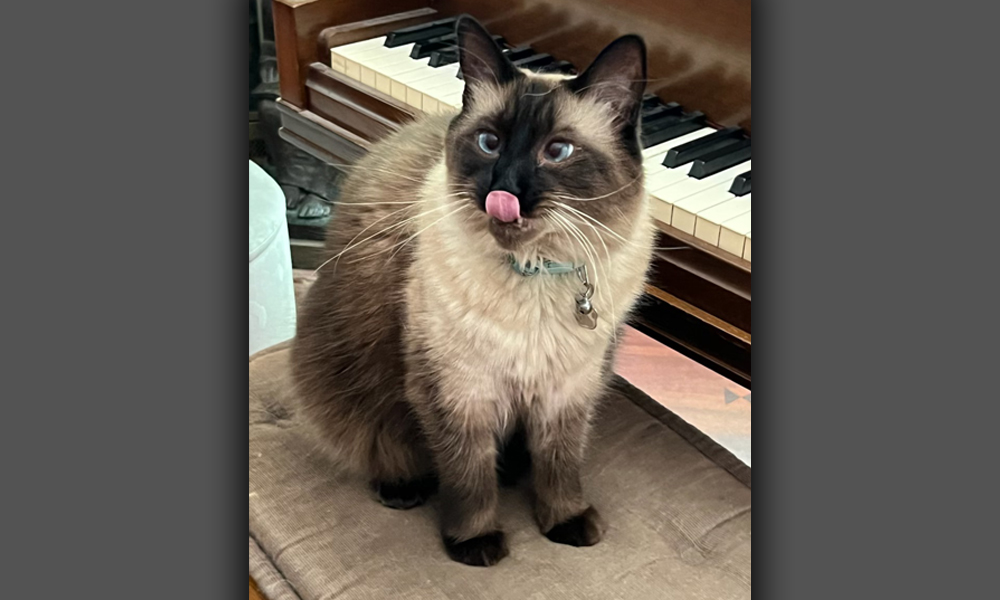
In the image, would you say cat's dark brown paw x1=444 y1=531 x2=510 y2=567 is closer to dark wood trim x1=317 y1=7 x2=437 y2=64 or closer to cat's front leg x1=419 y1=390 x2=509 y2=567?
cat's front leg x1=419 y1=390 x2=509 y2=567

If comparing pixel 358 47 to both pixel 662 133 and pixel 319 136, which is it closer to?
pixel 319 136

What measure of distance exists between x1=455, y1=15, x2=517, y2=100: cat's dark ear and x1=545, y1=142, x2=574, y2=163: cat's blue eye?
104 mm

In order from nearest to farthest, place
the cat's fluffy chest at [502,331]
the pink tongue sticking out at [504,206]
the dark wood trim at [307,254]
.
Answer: the pink tongue sticking out at [504,206], the cat's fluffy chest at [502,331], the dark wood trim at [307,254]

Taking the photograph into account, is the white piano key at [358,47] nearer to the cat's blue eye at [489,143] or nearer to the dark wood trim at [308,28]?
the dark wood trim at [308,28]

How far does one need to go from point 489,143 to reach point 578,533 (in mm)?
581

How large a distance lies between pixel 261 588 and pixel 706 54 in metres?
0.94

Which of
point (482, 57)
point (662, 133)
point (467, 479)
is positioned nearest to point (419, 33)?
point (482, 57)

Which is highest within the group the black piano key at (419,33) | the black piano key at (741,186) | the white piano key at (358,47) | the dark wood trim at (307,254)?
the black piano key at (419,33)

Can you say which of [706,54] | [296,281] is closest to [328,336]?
[296,281]

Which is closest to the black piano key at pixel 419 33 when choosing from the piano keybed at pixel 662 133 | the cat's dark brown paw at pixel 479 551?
the piano keybed at pixel 662 133

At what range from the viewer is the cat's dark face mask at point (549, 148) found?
1.20 m

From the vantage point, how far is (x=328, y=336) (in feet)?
5.03
